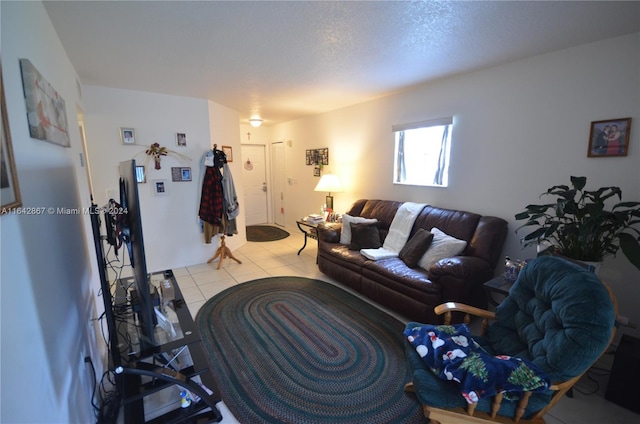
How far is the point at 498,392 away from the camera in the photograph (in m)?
1.14

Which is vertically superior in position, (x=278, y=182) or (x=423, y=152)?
(x=423, y=152)

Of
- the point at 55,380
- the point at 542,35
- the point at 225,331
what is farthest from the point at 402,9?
the point at 225,331

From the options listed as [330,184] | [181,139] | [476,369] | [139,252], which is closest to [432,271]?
[476,369]

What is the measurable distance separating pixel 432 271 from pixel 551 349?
44.6 inches

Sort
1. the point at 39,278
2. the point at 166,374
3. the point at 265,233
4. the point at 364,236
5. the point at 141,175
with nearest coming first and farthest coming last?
the point at 39,278
the point at 166,374
the point at 364,236
the point at 141,175
the point at 265,233

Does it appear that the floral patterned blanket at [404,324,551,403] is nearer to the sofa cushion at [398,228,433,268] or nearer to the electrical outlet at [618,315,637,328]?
the electrical outlet at [618,315,637,328]

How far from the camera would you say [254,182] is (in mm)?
6469

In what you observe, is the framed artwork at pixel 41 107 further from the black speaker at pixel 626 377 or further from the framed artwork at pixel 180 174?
the black speaker at pixel 626 377

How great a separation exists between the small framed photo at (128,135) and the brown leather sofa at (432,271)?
2.81 m

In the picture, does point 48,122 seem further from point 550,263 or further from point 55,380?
point 550,263

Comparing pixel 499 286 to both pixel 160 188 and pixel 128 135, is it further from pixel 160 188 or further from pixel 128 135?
pixel 128 135

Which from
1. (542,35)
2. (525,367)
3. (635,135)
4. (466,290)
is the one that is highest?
(542,35)

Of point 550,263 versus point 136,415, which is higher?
point 550,263

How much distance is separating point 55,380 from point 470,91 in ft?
12.0
